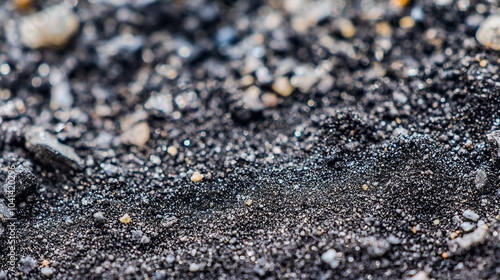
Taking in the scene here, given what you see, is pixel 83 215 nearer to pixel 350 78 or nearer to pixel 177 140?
pixel 177 140

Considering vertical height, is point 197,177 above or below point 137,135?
below

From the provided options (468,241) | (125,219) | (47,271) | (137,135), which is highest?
(137,135)

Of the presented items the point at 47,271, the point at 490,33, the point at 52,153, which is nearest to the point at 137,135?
the point at 52,153

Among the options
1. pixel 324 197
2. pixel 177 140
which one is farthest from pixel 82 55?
pixel 324 197

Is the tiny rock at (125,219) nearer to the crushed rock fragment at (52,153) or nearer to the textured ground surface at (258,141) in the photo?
the textured ground surface at (258,141)

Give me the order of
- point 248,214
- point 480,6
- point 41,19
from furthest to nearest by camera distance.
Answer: point 41,19 < point 480,6 < point 248,214

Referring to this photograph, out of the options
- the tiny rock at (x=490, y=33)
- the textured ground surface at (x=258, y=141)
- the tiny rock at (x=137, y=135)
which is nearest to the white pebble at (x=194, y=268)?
the textured ground surface at (x=258, y=141)

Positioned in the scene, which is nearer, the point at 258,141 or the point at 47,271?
the point at 47,271

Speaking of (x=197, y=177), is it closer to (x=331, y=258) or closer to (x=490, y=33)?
(x=331, y=258)

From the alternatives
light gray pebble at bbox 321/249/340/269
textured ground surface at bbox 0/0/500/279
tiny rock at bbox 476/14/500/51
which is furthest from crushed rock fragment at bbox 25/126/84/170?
tiny rock at bbox 476/14/500/51
